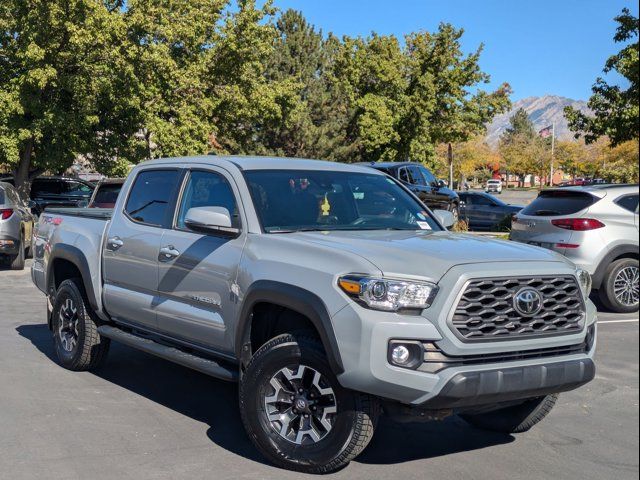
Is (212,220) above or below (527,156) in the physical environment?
below

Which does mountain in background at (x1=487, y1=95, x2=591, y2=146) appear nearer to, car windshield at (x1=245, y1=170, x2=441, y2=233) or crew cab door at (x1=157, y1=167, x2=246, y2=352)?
car windshield at (x1=245, y1=170, x2=441, y2=233)

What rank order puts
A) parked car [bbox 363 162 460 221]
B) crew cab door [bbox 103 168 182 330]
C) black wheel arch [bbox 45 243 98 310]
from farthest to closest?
parked car [bbox 363 162 460 221], black wheel arch [bbox 45 243 98 310], crew cab door [bbox 103 168 182 330]

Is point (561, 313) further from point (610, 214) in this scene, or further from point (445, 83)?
point (445, 83)

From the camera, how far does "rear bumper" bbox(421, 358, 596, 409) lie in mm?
3971

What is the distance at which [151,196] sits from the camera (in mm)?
6379

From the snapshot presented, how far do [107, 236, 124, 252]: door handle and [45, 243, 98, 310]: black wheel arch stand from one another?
358mm

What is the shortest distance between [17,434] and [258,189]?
7.67 feet

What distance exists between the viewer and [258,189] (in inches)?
214

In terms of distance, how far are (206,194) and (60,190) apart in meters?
19.6

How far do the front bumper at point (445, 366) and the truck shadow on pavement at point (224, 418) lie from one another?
3.11 feet

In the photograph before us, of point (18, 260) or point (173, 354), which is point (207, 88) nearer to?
point (18, 260)

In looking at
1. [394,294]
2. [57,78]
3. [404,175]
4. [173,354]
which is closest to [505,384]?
[394,294]

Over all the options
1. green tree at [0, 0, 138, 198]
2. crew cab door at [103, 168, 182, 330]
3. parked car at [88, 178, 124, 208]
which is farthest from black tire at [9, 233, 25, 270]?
crew cab door at [103, 168, 182, 330]

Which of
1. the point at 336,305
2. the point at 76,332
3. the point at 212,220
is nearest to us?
the point at 336,305
